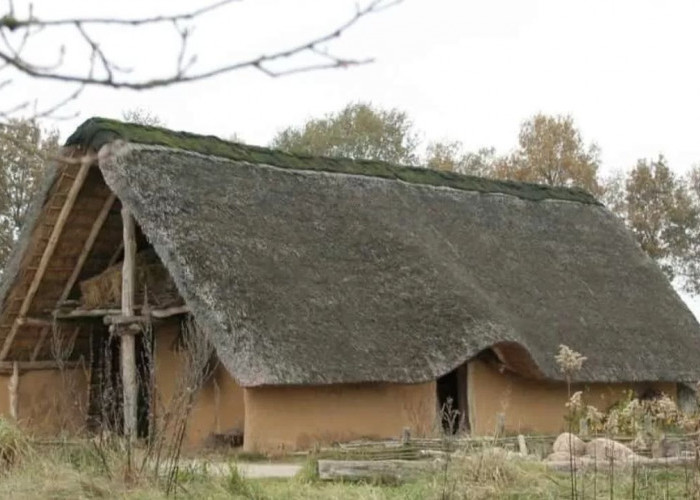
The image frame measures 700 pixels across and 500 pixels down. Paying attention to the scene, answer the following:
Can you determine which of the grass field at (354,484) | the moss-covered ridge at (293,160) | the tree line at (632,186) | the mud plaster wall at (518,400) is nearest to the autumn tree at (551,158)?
the tree line at (632,186)

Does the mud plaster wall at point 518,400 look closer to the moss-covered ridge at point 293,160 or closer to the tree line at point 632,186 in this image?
the moss-covered ridge at point 293,160

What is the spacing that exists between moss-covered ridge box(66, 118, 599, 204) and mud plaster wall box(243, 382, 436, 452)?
3.68 meters

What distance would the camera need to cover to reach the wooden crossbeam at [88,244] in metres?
16.7

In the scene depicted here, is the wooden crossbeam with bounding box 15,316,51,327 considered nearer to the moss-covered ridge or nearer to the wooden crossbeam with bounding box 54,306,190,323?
the wooden crossbeam with bounding box 54,306,190,323

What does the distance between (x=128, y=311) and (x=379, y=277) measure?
3.47 metres

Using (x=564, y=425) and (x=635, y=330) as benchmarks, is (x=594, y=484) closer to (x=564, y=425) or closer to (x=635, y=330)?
(x=564, y=425)

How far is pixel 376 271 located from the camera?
54.7ft

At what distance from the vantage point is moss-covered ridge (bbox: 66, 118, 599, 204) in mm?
15516

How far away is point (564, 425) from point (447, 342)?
3.36 m

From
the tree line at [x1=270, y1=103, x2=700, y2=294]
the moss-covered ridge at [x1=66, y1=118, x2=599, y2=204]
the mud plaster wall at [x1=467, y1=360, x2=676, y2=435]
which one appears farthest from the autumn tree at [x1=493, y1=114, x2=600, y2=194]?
the mud plaster wall at [x1=467, y1=360, x2=676, y2=435]

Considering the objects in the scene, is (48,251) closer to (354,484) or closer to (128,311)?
(128,311)

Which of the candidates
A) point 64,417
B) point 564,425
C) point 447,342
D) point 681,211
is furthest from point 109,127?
point 681,211

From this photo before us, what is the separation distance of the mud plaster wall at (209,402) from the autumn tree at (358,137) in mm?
24094

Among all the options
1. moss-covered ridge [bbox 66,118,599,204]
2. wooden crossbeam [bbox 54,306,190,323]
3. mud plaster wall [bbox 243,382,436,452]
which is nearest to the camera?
mud plaster wall [bbox 243,382,436,452]
